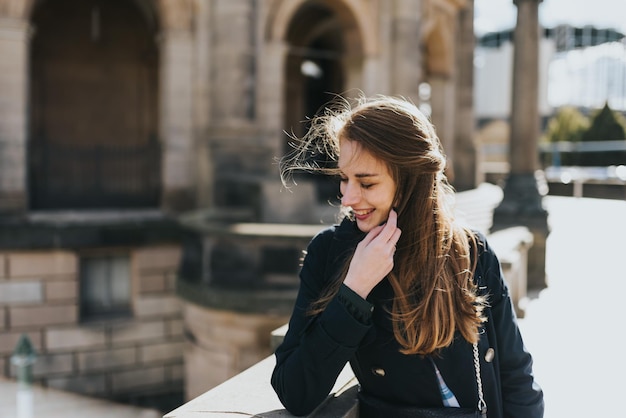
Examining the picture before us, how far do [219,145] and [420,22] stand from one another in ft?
20.6

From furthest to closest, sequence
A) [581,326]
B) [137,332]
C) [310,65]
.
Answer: [310,65]
[137,332]
[581,326]

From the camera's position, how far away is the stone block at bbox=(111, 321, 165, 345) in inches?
420

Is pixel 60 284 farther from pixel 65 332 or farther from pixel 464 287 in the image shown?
pixel 464 287

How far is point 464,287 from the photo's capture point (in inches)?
78.6

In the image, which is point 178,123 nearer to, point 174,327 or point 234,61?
point 234,61

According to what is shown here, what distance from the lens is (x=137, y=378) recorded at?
1085cm

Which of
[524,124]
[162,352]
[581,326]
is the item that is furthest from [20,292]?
[524,124]

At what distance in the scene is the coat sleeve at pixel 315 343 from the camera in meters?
1.86

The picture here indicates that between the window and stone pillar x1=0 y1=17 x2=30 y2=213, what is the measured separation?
1509 millimetres

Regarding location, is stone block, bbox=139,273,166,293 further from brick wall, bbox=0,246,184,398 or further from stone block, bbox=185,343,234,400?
stone block, bbox=185,343,234,400

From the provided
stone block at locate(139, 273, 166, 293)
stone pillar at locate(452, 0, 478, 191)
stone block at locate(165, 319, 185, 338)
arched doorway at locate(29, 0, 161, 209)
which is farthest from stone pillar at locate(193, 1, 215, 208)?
stone pillar at locate(452, 0, 478, 191)

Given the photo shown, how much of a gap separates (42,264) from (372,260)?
9493 millimetres

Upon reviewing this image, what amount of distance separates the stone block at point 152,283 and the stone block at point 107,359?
3.32 ft

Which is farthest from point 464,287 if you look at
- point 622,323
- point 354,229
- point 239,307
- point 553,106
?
point 553,106
